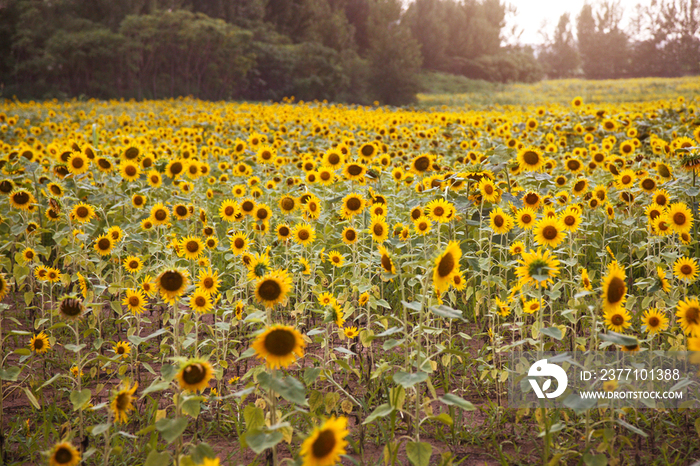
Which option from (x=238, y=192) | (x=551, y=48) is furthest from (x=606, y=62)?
(x=238, y=192)

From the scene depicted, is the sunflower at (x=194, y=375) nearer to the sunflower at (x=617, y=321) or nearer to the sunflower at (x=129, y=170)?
the sunflower at (x=617, y=321)

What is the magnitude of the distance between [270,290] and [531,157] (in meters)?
2.48

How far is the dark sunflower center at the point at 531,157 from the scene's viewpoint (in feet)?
11.7

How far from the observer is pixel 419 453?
167cm

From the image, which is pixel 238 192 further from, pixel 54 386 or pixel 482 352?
pixel 482 352

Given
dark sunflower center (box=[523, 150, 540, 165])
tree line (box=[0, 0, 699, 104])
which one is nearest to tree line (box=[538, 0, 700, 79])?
tree line (box=[0, 0, 699, 104])

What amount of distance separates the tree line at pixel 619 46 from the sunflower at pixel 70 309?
58.0 meters

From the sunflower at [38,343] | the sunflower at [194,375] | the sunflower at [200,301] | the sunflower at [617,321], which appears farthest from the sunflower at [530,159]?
the sunflower at [38,343]

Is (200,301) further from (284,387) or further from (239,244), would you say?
(284,387)

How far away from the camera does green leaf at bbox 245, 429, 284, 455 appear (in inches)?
56.6

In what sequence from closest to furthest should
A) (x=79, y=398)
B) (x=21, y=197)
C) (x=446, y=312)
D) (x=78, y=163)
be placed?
(x=446, y=312) < (x=79, y=398) < (x=21, y=197) < (x=78, y=163)

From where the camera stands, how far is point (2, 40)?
25984 millimetres

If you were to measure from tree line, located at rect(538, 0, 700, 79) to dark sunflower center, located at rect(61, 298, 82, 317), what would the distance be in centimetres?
5804

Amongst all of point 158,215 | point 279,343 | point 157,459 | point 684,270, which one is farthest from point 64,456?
point 684,270
